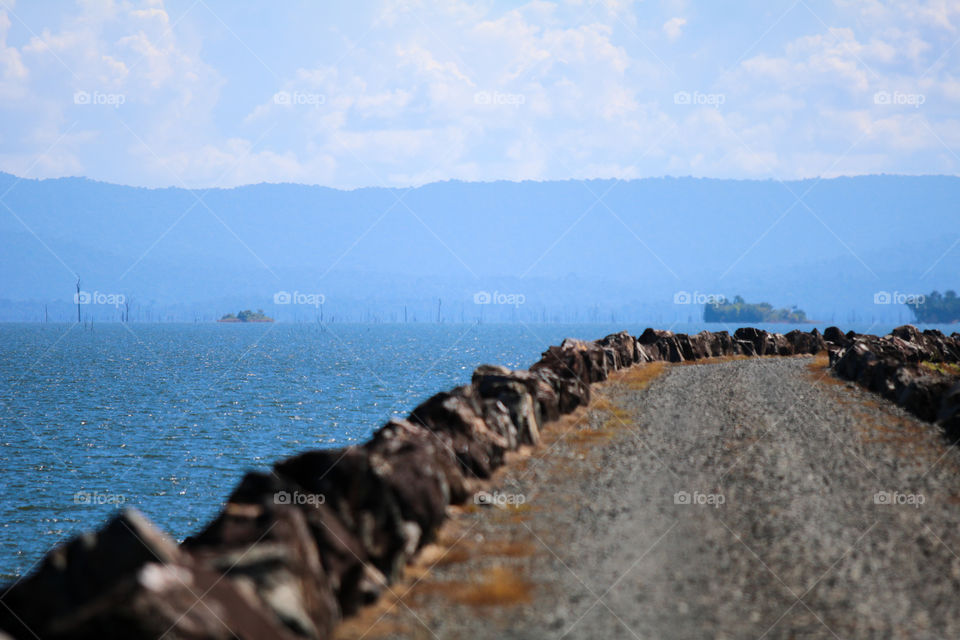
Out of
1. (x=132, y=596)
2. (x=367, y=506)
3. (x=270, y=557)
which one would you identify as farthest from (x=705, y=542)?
(x=132, y=596)

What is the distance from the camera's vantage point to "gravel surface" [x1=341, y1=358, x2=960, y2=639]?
12.4 metres

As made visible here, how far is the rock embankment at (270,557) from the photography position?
8.95 meters

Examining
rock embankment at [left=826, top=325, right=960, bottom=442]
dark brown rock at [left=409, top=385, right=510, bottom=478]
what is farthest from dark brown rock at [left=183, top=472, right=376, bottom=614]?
rock embankment at [left=826, top=325, right=960, bottom=442]

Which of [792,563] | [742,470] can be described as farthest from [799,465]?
[792,563]

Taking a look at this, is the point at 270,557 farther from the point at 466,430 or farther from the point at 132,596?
the point at 466,430

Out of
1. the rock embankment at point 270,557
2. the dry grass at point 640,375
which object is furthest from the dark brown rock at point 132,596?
the dry grass at point 640,375

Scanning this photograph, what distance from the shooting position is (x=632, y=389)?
131 feet

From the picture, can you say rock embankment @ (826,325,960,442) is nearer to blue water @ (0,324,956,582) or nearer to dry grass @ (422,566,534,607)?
dry grass @ (422,566,534,607)

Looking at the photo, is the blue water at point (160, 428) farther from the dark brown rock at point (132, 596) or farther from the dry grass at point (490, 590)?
the dry grass at point (490, 590)

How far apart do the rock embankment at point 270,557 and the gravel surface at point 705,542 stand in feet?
2.60

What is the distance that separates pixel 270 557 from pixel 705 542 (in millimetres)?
9531

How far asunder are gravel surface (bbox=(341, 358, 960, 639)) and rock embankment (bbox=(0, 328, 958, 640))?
0.79m

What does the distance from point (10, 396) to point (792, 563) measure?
106 m

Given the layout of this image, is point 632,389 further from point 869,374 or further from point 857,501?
point 857,501
